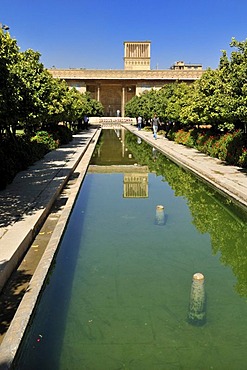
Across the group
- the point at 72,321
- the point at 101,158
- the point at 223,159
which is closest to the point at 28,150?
the point at 101,158

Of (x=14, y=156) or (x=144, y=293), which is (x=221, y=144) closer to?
(x=14, y=156)

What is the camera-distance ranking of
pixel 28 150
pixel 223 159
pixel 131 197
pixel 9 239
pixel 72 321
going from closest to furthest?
pixel 72 321 < pixel 9 239 < pixel 131 197 < pixel 28 150 < pixel 223 159

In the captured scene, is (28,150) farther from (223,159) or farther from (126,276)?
(126,276)

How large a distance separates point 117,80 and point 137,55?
8753 millimetres

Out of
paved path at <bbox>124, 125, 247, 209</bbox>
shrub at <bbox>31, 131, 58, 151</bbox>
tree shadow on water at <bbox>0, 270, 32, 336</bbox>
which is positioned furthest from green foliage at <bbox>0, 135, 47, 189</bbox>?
paved path at <bbox>124, 125, 247, 209</bbox>

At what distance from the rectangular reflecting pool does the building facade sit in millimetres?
51166

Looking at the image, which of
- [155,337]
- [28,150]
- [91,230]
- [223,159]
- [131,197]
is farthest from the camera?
[223,159]

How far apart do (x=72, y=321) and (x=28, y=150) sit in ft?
30.5

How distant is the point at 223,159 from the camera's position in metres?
13.4

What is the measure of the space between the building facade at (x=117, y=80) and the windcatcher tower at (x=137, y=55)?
113 cm

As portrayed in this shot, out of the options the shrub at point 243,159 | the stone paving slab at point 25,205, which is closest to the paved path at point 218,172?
the shrub at point 243,159

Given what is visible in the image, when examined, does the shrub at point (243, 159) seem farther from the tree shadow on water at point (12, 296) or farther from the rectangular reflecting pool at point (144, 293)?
the tree shadow on water at point (12, 296)

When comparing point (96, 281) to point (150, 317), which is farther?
point (96, 281)

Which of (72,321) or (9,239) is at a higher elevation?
(9,239)
